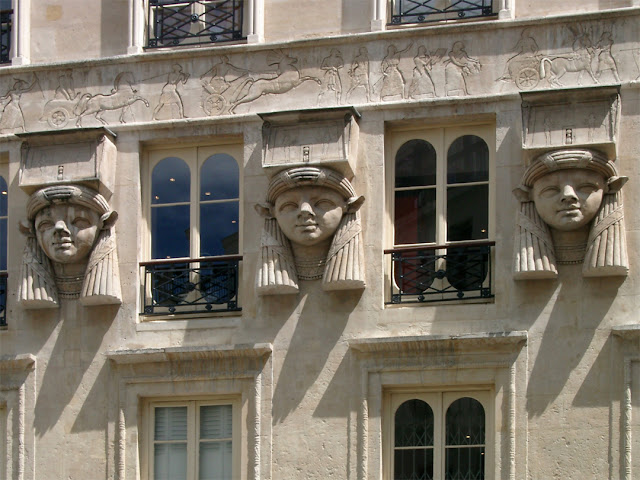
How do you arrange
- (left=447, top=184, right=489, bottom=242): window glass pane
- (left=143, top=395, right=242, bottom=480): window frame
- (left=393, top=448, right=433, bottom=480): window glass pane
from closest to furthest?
(left=393, top=448, right=433, bottom=480): window glass pane → (left=447, top=184, right=489, bottom=242): window glass pane → (left=143, top=395, right=242, bottom=480): window frame

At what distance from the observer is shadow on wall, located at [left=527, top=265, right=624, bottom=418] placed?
2417 cm

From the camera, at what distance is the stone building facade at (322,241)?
2442 centimetres

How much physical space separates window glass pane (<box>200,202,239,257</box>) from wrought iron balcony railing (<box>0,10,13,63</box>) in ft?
11.1

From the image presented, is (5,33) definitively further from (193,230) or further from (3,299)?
(193,230)

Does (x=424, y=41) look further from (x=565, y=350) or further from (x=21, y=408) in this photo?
(x=21, y=408)

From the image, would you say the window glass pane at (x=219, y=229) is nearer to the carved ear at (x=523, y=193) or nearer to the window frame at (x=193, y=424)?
the window frame at (x=193, y=424)

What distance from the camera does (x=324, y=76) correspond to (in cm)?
2595

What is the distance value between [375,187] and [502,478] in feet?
12.3

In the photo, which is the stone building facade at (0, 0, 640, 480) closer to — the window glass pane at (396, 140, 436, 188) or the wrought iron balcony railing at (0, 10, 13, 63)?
→ the window glass pane at (396, 140, 436, 188)

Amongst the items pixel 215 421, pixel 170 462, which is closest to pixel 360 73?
pixel 215 421

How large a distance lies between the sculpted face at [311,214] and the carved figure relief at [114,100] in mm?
2424

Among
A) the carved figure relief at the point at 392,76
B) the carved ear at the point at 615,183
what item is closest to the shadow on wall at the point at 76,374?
the carved figure relief at the point at 392,76

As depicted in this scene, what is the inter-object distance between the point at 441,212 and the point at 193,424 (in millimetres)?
3814

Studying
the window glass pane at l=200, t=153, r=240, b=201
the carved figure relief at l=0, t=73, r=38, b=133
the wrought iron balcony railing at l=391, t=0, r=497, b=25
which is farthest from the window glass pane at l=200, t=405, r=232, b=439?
the wrought iron balcony railing at l=391, t=0, r=497, b=25
